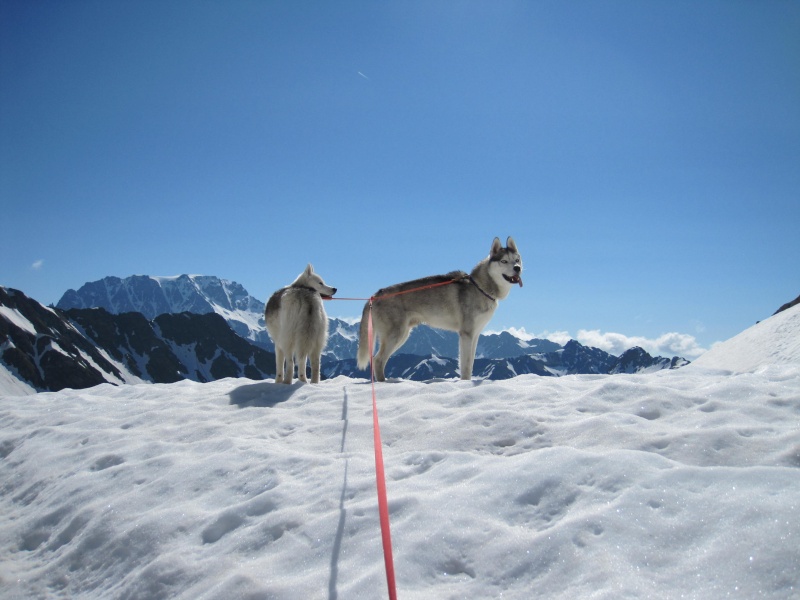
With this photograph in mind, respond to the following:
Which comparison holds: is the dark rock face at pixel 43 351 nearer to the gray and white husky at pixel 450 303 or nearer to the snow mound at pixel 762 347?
the gray and white husky at pixel 450 303

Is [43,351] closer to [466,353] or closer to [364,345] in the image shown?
[364,345]

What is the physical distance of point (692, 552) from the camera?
2418 millimetres

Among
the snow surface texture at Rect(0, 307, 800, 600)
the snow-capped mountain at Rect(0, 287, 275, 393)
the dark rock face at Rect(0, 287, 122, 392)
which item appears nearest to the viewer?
the snow surface texture at Rect(0, 307, 800, 600)

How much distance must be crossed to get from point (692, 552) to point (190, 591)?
9.41ft

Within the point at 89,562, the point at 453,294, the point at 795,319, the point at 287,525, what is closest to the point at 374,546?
the point at 287,525

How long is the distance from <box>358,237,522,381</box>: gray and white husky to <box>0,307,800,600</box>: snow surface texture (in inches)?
143

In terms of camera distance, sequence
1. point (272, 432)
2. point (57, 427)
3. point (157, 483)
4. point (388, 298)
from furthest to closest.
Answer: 1. point (388, 298)
2. point (57, 427)
3. point (272, 432)
4. point (157, 483)

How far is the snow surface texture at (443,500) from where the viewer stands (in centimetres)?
251

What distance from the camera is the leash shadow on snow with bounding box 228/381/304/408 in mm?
6977

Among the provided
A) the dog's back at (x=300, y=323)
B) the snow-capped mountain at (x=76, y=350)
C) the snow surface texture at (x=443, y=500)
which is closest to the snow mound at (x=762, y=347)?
the snow surface texture at (x=443, y=500)

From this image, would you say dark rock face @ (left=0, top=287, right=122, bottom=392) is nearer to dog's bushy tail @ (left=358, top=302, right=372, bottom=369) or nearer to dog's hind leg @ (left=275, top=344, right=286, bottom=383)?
dog's hind leg @ (left=275, top=344, right=286, bottom=383)

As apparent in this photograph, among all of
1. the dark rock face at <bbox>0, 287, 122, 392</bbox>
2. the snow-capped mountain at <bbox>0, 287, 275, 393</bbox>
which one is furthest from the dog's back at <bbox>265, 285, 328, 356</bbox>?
the dark rock face at <bbox>0, 287, 122, 392</bbox>

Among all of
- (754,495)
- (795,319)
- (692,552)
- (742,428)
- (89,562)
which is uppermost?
(795,319)

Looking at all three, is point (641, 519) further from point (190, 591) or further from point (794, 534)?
point (190, 591)
